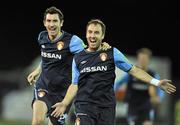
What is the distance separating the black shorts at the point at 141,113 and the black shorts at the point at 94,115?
516cm

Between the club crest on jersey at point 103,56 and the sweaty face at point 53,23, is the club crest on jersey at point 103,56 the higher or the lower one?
the lower one

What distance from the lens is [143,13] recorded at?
1387 inches

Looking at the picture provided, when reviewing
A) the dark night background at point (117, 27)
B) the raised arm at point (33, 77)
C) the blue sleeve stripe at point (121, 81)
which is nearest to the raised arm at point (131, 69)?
the raised arm at point (33, 77)

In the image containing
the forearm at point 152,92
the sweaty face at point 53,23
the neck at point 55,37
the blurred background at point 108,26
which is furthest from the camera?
the blurred background at point 108,26

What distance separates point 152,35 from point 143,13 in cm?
121

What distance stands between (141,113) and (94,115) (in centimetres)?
536

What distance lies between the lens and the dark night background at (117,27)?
35.1 metres

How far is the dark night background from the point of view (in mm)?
35062

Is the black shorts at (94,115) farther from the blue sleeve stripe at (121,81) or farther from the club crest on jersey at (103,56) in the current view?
the blue sleeve stripe at (121,81)

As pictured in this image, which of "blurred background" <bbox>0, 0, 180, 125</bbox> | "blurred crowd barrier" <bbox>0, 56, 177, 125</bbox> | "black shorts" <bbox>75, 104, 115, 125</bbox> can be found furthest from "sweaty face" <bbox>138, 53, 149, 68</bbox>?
"blurred background" <bbox>0, 0, 180, 125</bbox>

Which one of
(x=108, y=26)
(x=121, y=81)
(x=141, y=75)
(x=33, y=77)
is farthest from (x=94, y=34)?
(x=108, y=26)

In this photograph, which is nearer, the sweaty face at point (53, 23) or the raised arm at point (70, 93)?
the raised arm at point (70, 93)

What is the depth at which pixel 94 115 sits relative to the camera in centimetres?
1053

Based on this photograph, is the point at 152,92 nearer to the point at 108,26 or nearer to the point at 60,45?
the point at 60,45
